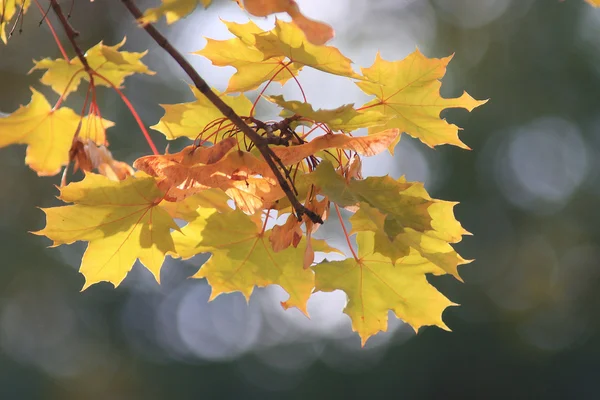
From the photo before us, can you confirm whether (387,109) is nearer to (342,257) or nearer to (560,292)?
(342,257)

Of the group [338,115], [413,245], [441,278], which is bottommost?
[413,245]

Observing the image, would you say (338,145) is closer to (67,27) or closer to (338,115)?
(338,115)

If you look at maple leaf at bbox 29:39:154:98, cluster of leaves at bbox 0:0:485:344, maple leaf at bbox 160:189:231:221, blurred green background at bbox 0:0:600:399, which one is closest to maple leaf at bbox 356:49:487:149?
cluster of leaves at bbox 0:0:485:344

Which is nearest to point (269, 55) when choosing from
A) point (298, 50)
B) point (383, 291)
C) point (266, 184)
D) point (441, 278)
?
point (298, 50)

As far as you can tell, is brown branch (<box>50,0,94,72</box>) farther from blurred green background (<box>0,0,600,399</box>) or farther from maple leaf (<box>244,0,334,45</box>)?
blurred green background (<box>0,0,600,399</box>)

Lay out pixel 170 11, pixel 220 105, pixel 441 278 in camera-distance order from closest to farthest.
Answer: pixel 170 11 < pixel 220 105 < pixel 441 278

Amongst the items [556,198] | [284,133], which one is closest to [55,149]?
[284,133]
